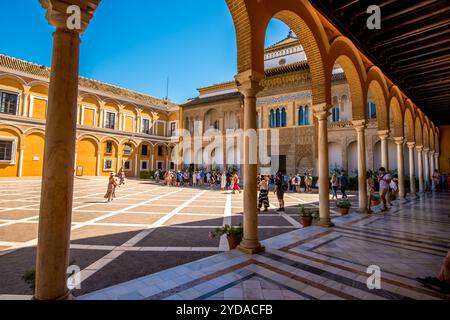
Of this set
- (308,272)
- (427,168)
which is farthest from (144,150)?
(308,272)

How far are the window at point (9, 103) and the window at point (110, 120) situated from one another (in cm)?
861

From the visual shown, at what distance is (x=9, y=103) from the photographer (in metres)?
21.8

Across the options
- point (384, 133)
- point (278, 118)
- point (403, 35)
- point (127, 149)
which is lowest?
point (384, 133)

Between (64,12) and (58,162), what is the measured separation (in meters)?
1.59

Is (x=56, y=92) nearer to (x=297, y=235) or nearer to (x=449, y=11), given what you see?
(x=297, y=235)

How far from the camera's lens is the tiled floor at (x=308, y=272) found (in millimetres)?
2734

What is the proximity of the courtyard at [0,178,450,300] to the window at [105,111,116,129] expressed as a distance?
24571 millimetres

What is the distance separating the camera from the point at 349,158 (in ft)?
67.1

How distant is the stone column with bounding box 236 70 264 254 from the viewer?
13.7 ft

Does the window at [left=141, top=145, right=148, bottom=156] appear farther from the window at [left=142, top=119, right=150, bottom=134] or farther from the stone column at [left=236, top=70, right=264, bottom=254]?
the stone column at [left=236, top=70, right=264, bottom=254]

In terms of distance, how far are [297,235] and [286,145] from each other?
61.3 feet

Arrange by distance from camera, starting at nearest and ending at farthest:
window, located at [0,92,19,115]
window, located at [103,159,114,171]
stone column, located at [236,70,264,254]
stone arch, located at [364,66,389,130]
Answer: stone column, located at [236,70,264,254] < stone arch, located at [364,66,389,130] < window, located at [0,92,19,115] < window, located at [103,159,114,171]

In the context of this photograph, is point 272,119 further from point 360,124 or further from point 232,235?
point 232,235

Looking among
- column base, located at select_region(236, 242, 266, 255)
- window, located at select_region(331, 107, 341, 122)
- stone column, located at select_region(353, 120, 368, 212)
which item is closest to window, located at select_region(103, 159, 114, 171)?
window, located at select_region(331, 107, 341, 122)
